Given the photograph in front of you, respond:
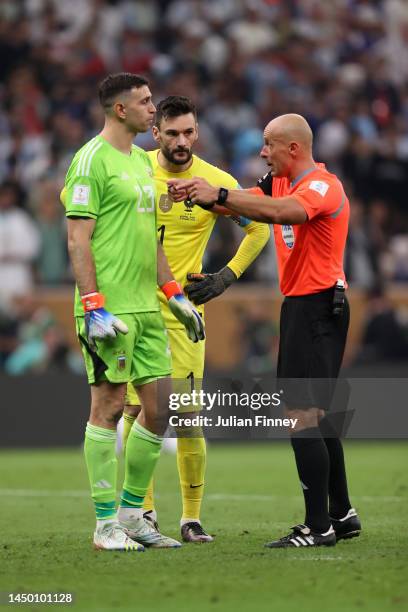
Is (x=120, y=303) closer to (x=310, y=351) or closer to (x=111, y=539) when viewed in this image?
(x=310, y=351)

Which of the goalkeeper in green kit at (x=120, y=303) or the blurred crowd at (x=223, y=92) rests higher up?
the blurred crowd at (x=223, y=92)

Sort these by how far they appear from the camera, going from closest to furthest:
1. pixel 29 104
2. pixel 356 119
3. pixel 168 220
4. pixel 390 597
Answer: pixel 390 597, pixel 168 220, pixel 29 104, pixel 356 119

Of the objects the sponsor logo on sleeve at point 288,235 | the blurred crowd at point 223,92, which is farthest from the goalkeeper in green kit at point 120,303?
the blurred crowd at point 223,92

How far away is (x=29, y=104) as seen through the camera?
59.6ft

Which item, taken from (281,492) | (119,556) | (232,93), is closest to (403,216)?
(232,93)

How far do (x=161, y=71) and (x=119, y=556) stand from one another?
519 inches

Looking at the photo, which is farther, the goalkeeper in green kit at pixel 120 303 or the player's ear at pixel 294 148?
the player's ear at pixel 294 148

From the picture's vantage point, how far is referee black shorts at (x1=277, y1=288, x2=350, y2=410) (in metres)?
7.37

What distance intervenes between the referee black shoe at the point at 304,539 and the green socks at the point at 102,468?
0.98m

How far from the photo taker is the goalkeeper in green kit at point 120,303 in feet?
23.2

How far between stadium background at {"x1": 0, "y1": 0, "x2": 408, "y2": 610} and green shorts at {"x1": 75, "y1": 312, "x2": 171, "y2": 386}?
301cm

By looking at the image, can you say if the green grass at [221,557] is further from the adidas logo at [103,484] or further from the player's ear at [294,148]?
the player's ear at [294,148]

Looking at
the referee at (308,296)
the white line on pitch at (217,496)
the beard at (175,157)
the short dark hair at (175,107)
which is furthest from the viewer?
the white line on pitch at (217,496)

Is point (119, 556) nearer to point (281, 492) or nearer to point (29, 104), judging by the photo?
point (281, 492)
